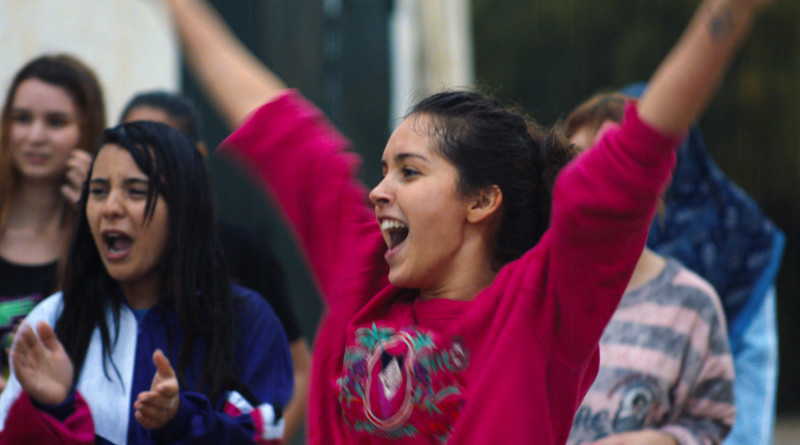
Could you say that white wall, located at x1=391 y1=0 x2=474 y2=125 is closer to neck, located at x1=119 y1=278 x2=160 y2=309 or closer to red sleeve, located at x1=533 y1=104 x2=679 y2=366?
neck, located at x1=119 y1=278 x2=160 y2=309

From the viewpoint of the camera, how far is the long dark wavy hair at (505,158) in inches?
81.7

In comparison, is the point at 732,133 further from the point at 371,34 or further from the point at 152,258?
the point at 152,258

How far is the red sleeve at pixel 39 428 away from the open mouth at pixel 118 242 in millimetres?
495

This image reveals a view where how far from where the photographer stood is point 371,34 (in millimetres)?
6863

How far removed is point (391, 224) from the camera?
81.5 inches

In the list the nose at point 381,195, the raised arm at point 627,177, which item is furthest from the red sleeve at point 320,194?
the raised arm at point 627,177

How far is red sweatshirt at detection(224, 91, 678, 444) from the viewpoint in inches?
63.7

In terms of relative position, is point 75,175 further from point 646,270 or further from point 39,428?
point 646,270

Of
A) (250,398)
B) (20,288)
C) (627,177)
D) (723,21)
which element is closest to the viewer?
(723,21)

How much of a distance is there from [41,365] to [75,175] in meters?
0.98

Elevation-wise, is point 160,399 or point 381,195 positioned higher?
point 381,195

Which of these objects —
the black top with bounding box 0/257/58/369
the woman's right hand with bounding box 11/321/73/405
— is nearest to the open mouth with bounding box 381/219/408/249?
the woman's right hand with bounding box 11/321/73/405

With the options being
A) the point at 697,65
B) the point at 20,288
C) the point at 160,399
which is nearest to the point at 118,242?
the point at 20,288

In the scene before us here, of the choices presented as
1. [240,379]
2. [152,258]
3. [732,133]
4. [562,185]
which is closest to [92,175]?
[152,258]
